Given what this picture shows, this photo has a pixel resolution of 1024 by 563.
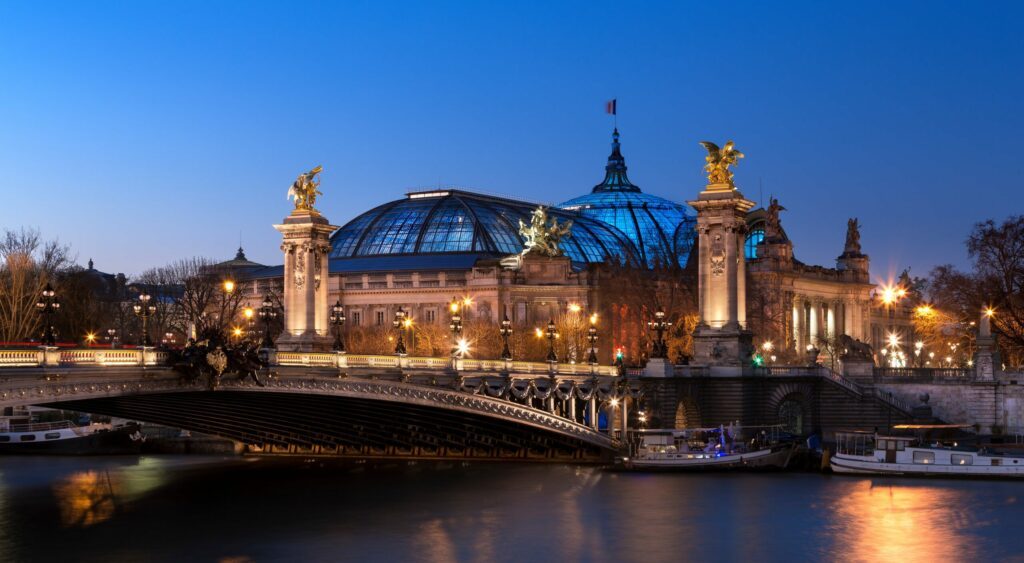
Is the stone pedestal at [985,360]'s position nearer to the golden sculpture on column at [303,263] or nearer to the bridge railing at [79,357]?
the golden sculpture on column at [303,263]

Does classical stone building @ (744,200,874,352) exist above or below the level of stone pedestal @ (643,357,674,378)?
above

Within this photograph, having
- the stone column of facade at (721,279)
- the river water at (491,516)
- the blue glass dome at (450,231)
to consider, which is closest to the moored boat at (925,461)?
the river water at (491,516)

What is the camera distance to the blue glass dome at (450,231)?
142m

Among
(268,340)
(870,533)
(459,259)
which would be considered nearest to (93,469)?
(268,340)

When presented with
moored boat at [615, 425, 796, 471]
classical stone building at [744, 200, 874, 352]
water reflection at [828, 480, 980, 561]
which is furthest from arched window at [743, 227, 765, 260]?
water reflection at [828, 480, 980, 561]

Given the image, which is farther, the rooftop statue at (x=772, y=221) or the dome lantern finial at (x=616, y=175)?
the dome lantern finial at (x=616, y=175)

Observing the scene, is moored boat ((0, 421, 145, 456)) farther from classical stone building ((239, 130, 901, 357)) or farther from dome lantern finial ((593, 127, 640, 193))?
dome lantern finial ((593, 127, 640, 193))

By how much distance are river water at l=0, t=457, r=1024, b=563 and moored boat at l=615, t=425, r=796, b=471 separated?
5.15ft

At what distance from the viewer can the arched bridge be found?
47.7 meters

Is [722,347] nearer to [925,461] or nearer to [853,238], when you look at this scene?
[925,461]

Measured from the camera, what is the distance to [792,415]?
81.4 meters

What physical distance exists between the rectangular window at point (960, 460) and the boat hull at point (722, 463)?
22.7ft

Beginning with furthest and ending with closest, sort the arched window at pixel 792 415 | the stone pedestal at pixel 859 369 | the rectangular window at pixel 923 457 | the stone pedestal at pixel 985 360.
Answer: the stone pedestal at pixel 859 369
the arched window at pixel 792 415
the stone pedestal at pixel 985 360
the rectangular window at pixel 923 457

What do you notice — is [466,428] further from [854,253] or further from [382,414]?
[854,253]
